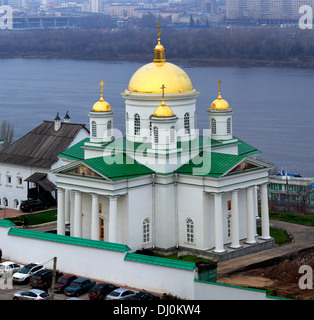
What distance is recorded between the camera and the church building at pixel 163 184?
22.2 m

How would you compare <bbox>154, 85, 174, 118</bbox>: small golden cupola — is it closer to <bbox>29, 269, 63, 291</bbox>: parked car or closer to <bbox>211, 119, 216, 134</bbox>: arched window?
<bbox>211, 119, 216, 134</bbox>: arched window

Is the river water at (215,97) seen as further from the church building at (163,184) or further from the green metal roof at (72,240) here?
the green metal roof at (72,240)

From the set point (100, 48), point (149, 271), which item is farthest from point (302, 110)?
point (100, 48)

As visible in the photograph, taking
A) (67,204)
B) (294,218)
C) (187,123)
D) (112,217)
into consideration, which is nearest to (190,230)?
(112,217)

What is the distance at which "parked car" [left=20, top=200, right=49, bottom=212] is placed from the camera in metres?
28.0

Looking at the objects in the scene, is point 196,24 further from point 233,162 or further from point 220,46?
point 233,162

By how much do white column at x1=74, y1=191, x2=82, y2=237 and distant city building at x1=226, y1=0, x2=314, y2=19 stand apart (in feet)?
280

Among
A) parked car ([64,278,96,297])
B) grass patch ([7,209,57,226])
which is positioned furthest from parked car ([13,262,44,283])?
grass patch ([7,209,57,226])

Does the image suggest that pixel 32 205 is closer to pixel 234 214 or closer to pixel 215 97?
pixel 234 214

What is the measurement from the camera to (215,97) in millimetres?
62156

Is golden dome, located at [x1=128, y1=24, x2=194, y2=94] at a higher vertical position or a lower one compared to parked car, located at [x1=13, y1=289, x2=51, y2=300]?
higher

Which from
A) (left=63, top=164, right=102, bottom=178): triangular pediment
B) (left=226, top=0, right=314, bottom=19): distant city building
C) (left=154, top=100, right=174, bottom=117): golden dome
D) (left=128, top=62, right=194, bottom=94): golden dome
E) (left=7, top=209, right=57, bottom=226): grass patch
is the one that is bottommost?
(left=7, top=209, right=57, bottom=226): grass patch

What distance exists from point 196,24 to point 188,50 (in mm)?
31690

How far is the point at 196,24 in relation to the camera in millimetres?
129875
